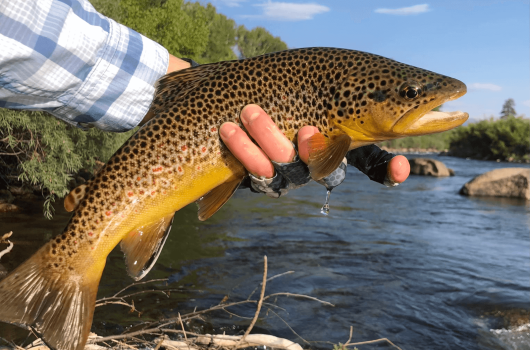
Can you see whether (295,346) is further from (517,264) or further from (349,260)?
(517,264)

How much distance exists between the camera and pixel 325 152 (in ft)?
8.13

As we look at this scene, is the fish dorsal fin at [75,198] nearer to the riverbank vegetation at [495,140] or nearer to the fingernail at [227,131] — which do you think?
the fingernail at [227,131]

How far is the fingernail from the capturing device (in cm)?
246

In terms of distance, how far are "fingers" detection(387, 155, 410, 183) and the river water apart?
16.4 ft

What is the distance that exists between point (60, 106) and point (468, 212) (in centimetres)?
2152

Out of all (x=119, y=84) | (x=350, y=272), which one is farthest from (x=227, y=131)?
(x=350, y=272)

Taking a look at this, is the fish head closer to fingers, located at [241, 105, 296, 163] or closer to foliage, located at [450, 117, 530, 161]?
fingers, located at [241, 105, 296, 163]

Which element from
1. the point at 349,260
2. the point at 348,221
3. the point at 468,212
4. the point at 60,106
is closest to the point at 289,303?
the point at 349,260

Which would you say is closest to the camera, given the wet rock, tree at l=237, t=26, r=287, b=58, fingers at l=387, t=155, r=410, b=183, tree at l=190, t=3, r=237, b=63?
fingers at l=387, t=155, r=410, b=183

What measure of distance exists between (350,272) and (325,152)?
9.41 meters

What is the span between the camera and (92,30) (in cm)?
279

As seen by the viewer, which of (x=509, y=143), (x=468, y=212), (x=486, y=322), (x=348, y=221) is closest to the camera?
(x=486, y=322)

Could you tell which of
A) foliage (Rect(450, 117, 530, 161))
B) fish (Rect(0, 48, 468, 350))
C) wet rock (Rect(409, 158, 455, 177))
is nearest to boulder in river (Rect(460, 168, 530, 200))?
wet rock (Rect(409, 158, 455, 177))

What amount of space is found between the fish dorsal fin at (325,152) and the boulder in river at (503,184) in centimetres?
2679
